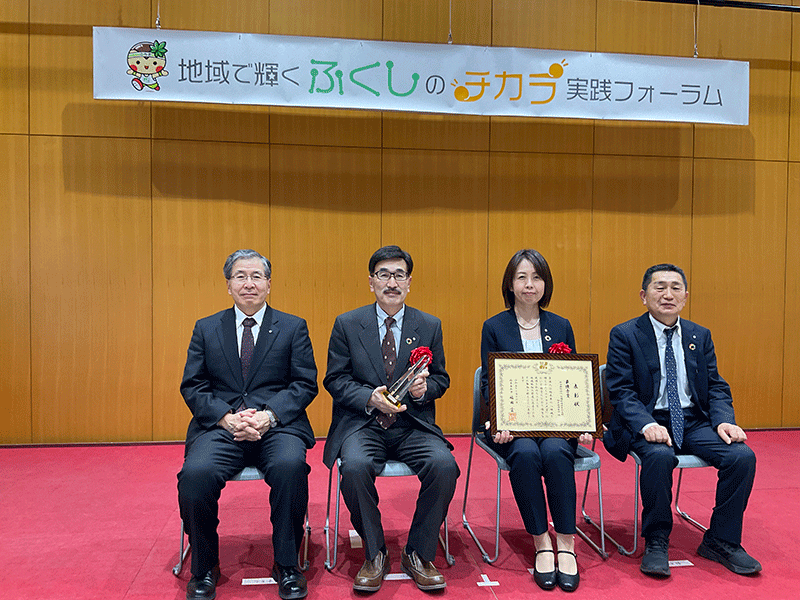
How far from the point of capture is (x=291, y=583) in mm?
2553

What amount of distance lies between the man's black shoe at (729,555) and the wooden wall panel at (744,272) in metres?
2.96

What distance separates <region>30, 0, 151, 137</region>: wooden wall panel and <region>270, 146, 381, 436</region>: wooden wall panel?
154 centimetres

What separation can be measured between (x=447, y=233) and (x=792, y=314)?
3.44 m

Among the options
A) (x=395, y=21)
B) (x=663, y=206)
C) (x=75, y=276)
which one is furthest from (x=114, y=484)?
(x=663, y=206)

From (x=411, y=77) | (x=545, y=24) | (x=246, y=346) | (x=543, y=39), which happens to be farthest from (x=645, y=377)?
(x=545, y=24)

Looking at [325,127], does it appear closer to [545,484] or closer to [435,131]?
[435,131]

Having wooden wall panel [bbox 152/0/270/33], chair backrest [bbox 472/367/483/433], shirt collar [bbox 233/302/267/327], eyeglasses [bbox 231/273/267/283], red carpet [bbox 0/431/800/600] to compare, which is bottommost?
red carpet [bbox 0/431/800/600]

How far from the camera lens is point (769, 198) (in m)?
5.48

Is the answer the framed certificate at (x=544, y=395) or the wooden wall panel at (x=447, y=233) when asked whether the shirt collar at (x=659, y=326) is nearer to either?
the framed certificate at (x=544, y=395)

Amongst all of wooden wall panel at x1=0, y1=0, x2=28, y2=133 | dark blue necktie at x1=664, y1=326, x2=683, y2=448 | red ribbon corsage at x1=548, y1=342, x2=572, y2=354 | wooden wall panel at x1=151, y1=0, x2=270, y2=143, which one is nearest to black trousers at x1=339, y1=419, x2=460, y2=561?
red ribbon corsage at x1=548, y1=342, x2=572, y2=354

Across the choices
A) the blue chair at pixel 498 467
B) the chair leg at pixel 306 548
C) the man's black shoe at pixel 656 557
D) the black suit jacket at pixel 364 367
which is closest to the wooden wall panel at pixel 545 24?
the black suit jacket at pixel 364 367

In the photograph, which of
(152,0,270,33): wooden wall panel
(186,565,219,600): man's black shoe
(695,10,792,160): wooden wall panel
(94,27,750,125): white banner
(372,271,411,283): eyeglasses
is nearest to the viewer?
(186,565,219,600): man's black shoe

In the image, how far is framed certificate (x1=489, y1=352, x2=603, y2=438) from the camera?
2.86 m

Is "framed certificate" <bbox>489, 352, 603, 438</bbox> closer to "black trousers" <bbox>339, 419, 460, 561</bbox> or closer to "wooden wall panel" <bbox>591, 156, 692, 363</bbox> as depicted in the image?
"black trousers" <bbox>339, 419, 460, 561</bbox>
